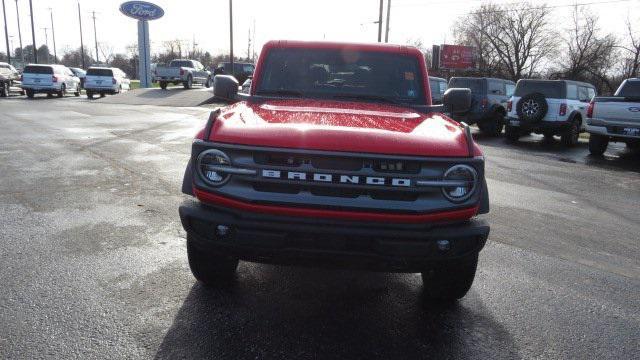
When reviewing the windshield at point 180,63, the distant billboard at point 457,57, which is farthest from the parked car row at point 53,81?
the distant billboard at point 457,57

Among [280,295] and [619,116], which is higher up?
[619,116]

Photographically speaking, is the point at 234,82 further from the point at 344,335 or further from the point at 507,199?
the point at 507,199

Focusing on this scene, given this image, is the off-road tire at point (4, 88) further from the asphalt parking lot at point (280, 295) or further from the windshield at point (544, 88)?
the windshield at point (544, 88)

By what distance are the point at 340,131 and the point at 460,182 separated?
748mm

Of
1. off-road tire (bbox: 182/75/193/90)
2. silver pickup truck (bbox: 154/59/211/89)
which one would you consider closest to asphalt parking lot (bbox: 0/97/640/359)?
silver pickup truck (bbox: 154/59/211/89)

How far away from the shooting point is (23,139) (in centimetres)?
1112

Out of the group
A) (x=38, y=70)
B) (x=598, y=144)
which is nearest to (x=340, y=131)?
(x=598, y=144)

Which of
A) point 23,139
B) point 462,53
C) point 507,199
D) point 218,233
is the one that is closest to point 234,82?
point 218,233

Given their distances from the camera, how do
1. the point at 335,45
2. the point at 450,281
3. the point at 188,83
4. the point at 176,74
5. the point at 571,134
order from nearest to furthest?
the point at 450,281
the point at 335,45
the point at 571,134
the point at 176,74
the point at 188,83

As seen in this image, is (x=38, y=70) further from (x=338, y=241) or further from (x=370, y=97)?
(x=338, y=241)

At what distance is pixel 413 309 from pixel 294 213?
4.20 feet

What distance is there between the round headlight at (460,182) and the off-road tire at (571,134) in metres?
12.9

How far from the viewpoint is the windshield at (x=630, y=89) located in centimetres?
1145

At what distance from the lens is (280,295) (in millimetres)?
3553
